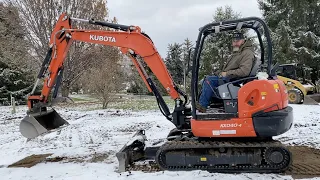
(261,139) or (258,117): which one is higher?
(258,117)

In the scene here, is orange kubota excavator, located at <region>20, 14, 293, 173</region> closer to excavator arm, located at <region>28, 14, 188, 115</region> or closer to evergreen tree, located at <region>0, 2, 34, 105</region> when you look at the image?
excavator arm, located at <region>28, 14, 188, 115</region>

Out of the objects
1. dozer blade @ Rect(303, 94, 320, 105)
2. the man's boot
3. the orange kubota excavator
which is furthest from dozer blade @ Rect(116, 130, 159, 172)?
dozer blade @ Rect(303, 94, 320, 105)

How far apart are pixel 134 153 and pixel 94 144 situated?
2.31 m

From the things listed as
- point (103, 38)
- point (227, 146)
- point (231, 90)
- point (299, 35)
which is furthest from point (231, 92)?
point (299, 35)

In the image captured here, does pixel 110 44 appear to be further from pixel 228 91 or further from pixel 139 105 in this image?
pixel 139 105

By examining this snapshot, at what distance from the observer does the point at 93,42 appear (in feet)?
21.8

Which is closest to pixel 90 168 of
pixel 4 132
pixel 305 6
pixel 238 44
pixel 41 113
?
pixel 41 113

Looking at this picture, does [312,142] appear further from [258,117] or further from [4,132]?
[4,132]

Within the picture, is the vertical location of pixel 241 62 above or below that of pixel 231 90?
above

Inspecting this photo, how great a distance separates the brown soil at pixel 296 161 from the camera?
5423mm

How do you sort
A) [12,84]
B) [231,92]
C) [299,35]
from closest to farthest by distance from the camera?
[231,92] < [12,84] < [299,35]

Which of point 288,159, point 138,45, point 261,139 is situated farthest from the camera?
point 138,45

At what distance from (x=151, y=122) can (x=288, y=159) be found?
6714 millimetres

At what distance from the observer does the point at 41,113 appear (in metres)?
7.05
